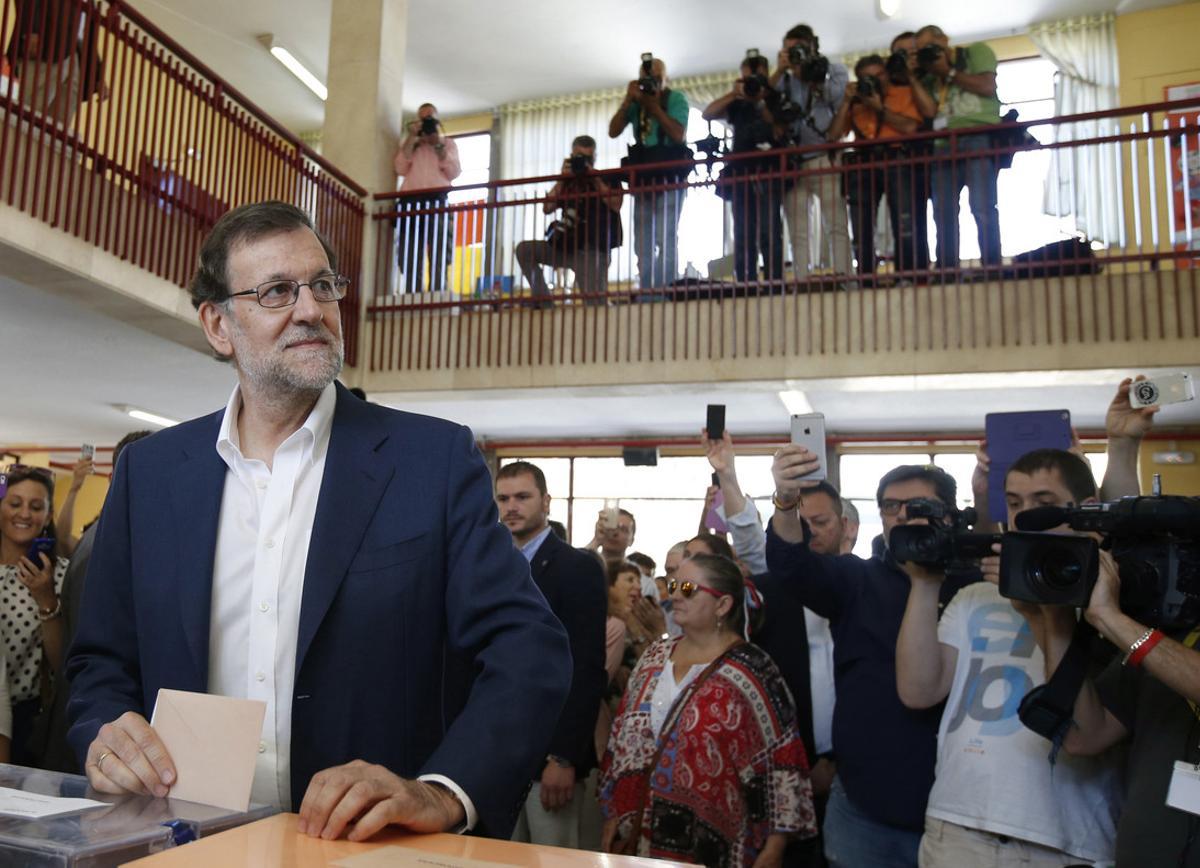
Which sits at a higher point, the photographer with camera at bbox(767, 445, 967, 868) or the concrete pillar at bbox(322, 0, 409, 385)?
the concrete pillar at bbox(322, 0, 409, 385)

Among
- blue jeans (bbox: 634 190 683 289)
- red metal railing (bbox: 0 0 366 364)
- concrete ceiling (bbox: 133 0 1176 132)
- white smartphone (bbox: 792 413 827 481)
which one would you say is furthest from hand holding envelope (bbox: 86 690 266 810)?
concrete ceiling (bbox: 133 0 1176 132)

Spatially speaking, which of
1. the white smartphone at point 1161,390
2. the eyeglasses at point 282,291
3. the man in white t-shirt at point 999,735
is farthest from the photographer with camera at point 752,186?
the eyeglasses at point 282,291

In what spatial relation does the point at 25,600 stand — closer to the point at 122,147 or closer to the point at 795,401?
the point at 122,147

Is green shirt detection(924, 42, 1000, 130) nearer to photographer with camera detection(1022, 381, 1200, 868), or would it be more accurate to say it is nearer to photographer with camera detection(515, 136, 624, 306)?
photographer with camera detection(515, 136, 624, 306)

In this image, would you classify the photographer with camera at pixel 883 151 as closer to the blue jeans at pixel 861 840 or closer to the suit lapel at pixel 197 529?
the blue jeans at pixel 861 840

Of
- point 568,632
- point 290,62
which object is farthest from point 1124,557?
point 290,62

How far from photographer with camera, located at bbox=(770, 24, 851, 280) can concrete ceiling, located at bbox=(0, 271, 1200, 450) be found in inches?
40.9

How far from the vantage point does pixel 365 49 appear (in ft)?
30.8

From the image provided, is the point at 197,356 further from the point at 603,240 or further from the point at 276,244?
the point at 276,244

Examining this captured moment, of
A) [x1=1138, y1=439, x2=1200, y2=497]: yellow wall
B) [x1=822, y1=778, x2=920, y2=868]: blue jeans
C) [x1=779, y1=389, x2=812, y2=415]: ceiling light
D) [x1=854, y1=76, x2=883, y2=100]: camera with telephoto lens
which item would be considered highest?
[x1=854, y1=76, x2=883, y2=100]: camera with telephoto lens

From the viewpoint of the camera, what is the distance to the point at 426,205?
8867 mm

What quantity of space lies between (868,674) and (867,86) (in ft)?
18.7

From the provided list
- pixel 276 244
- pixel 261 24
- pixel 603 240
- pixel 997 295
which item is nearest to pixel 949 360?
pixel 997 295

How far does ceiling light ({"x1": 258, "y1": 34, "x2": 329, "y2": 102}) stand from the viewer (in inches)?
Result: 490
